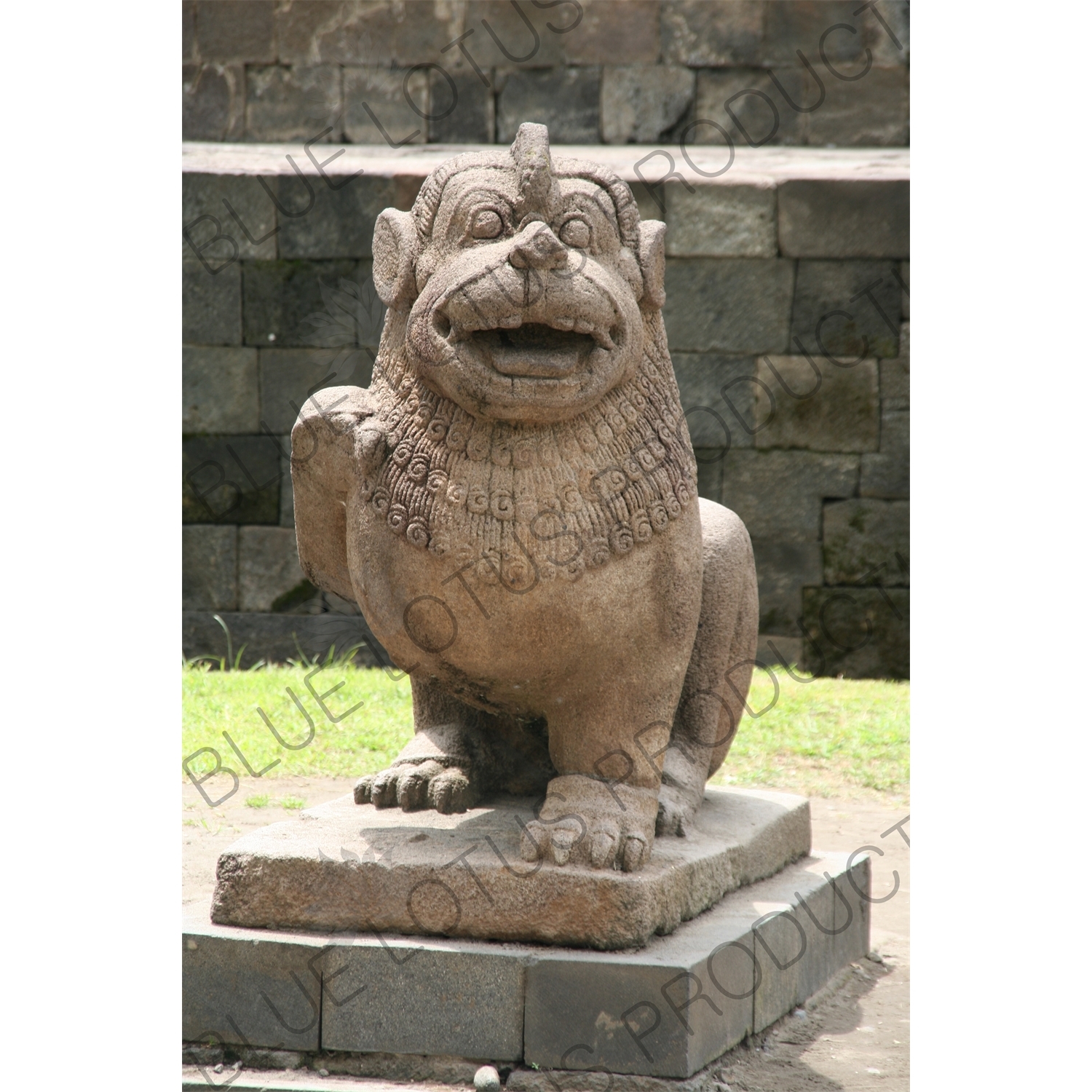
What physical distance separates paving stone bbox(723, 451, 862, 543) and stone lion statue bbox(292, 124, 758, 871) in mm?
3790

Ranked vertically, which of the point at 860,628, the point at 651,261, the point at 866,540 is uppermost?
the point at 651,261

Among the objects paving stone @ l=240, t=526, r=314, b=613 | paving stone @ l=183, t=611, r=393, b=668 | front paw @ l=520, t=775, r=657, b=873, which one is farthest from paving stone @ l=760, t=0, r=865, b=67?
front paw @ l=520, t=775, r=657, b=873

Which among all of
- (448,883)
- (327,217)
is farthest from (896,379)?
(448,883)

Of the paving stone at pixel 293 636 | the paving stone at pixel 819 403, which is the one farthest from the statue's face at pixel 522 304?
the paving stone at pixel 293 636

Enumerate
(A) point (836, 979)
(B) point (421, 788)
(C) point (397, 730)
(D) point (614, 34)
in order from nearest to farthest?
(B) point (421, 788) < (A) point (836, 979) < (C) point (397, 730) < (D) point (614, 34)

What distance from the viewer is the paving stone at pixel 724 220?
6715mm

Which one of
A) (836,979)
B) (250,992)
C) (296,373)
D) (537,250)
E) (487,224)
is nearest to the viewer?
(537,250)

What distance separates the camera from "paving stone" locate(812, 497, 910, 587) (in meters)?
6.91

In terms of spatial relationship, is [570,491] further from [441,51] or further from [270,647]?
[441,51]

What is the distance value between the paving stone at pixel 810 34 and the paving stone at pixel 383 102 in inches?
67.6

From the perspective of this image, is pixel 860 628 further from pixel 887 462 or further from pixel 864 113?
pixel 864 113

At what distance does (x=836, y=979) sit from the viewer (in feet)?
12.3

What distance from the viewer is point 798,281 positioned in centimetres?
683

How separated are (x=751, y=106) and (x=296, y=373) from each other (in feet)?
8.99
